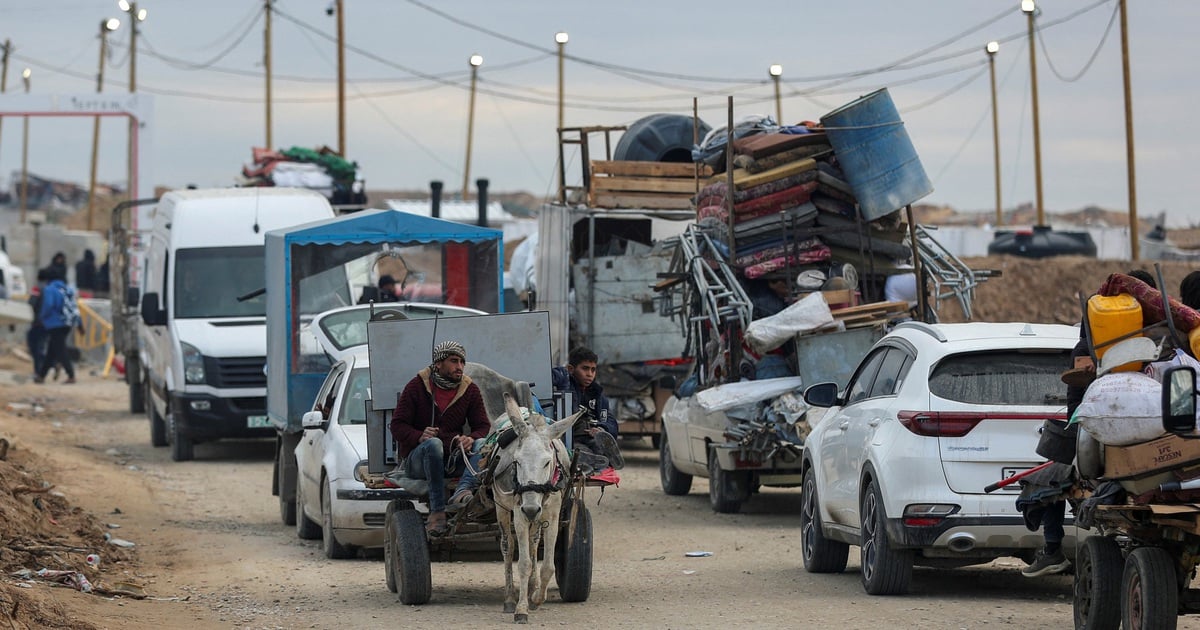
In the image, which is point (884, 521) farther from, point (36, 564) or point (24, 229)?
point (24, 229)

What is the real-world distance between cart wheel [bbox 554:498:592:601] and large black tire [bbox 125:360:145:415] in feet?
65.2

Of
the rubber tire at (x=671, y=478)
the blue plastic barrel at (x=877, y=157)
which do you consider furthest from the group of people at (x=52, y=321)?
the blue plastic barrel at (x=877, y=157)

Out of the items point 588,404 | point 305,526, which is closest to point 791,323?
point 588,404

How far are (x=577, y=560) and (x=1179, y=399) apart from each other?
14.2 ft

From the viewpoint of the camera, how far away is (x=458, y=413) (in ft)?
36.4

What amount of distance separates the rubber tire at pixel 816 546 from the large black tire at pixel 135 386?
19.2 metres

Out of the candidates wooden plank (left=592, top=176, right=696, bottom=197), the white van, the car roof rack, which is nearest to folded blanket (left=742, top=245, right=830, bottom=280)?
wooden plank (left=592, top=176, right=696, bottom=197)

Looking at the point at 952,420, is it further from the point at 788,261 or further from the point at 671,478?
the point at 671,478

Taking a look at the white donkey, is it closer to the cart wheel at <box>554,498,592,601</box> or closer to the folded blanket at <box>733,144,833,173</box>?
the cart wheel at <box>554,498,592,601</box>

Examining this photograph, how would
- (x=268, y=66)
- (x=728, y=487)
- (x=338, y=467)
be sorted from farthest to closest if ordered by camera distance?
(x=268, y=66) < (x=728, y=487) < (x=338, y=467)

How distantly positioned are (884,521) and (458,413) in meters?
2.73

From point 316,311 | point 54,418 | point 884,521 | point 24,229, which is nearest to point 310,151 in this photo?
point 54,418

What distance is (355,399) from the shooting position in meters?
14.0

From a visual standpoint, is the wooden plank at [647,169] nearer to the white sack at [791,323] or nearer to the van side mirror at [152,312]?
the van side mirror at [152,312]
